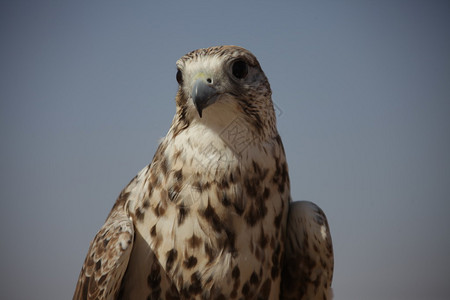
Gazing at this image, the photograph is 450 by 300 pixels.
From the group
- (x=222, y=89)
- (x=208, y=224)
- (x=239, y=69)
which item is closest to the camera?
(x=208, y=224)

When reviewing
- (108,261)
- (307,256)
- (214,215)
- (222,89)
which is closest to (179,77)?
(222,89)

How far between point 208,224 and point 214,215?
0.06 metres

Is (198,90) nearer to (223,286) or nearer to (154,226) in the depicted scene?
(154,226)

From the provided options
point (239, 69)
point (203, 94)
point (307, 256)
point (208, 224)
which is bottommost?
point (307, 256)

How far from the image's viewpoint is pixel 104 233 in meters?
2.58

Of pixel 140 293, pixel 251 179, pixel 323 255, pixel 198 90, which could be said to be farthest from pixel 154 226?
pixel 323 255

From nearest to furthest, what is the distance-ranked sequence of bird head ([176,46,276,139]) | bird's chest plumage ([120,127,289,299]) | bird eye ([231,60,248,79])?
bird's chest plumage ([120,127,289,299]), bird head ([176,46,276,139]), bird eye ([231,60,248,79])

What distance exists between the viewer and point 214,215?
2416mm

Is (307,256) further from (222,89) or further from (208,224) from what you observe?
(222,89)

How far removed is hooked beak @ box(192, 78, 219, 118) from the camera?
2404 mm

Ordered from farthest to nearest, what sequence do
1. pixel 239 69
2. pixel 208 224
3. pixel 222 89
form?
1. pixel 239 69
2. pixel 222 89
3. pixel 208 224

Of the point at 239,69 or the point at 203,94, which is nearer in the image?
the point at 203,94

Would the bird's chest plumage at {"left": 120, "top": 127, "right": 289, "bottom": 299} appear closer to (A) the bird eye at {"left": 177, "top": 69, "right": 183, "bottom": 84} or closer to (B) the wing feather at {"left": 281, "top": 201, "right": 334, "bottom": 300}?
(B) the wing feather at {"left": 281, "top": 201, "right": 334, "bottom": 300}

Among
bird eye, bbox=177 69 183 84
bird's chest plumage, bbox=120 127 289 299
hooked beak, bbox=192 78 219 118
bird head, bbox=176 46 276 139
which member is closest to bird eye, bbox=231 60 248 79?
bird head, bbox=176 46 276 139
